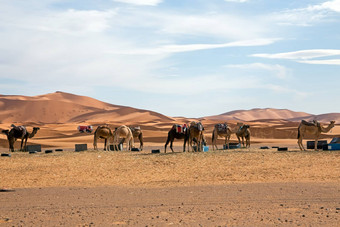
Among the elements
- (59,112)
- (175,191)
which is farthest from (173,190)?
(59,112)

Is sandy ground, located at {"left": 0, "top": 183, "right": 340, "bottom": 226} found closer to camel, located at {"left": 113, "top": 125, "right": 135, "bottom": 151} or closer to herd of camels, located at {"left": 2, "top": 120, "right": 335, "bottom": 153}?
herd of camels, located at {"left": 2, "top": 120, "right": 335, "bottom": 153}

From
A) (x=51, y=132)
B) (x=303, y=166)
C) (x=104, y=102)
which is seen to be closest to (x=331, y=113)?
(x=104, y=102)

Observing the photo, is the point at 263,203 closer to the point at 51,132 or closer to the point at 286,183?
the point at 286,183

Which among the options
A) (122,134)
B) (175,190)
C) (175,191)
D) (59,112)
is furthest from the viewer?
(59,112)

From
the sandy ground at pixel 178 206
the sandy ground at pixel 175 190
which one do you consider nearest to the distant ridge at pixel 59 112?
the sandy ground at pixel 175 190

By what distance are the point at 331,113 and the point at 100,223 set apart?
20237 centimetres

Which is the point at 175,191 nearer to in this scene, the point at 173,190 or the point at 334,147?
the point at 173,190

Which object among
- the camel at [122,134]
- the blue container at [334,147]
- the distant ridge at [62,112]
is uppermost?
the distant ridge at [62,112]

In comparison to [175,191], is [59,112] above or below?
above

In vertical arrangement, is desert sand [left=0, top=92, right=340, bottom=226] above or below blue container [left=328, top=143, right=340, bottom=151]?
below

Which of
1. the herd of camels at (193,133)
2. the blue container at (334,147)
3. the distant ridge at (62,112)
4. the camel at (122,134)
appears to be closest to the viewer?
the blue container at (334,147)

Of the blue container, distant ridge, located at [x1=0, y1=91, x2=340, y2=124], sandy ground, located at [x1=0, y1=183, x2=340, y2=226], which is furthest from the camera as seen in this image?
distant ridge, located at [x1=0, y1=91, x2=340, y2=124]

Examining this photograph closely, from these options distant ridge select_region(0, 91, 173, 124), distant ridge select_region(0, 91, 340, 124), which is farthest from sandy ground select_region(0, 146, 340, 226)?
distant ridge select_region(0, 91, 173, 124)

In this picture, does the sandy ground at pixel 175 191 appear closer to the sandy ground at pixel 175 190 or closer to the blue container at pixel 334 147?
the sandy ground at pixel 175 190
